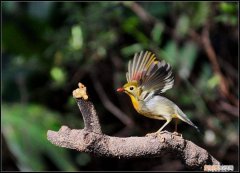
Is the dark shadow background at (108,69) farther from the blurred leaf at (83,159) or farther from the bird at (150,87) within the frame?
the bird at (150,87)

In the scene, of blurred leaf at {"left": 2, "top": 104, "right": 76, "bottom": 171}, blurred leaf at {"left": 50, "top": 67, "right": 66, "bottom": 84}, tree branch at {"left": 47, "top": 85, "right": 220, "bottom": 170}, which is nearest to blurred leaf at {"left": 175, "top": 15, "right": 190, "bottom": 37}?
blurred leaf at {"left": 50, "top": 67, "right": 66, "bottom": 84}

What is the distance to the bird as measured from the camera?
4.00 feet

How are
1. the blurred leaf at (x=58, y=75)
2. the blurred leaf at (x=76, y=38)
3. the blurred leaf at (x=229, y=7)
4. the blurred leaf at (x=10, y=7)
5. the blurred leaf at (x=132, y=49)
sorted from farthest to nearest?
the blurred leaf at (x=10, y=7) → the blurred leaf at (x=58, y=75) → the blurred leaf at (x=132, y=49) → the blurred leaf at (x=76, y=38) → the blurred leaf at (x=229, y=7)

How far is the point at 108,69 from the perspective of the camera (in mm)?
3455

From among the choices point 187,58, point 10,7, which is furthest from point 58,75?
point 187,58

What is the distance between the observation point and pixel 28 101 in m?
3.46

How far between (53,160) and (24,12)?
1007 millimetres

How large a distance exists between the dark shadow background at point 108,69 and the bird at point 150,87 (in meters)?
1.76

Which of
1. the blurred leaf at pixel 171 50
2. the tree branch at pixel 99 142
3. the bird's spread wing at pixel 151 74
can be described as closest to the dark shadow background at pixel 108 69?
the blurred leaf at pixel 171 50

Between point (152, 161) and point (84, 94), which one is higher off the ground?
point (152, 161)

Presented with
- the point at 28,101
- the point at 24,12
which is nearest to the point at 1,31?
the point at 24,12

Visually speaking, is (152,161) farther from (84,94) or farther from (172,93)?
(84,94)

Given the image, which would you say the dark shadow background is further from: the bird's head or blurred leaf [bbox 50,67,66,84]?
the bird's head

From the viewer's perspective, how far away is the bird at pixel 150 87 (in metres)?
1.22
